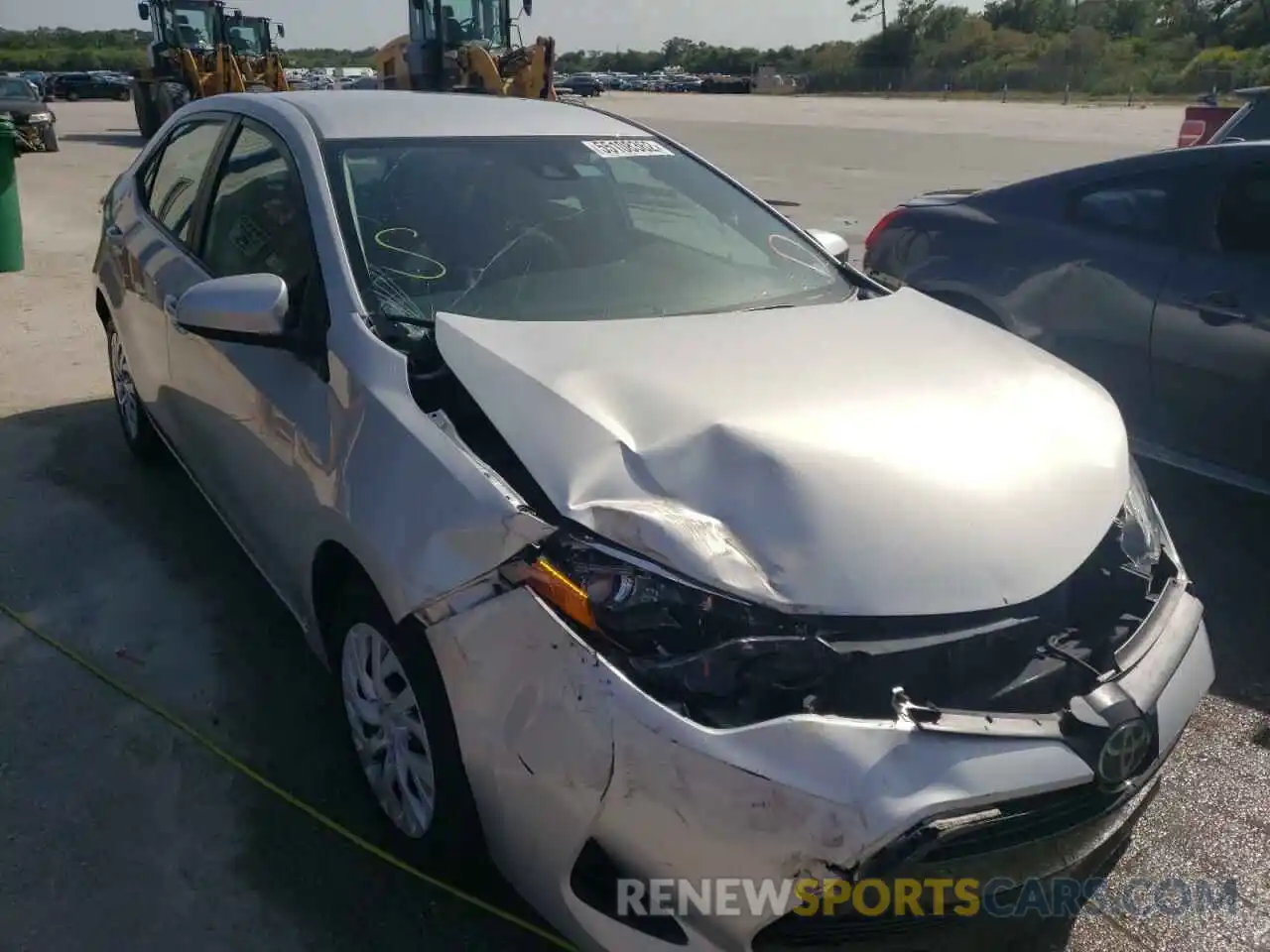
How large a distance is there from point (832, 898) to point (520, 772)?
594mm

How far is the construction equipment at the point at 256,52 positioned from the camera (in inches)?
807

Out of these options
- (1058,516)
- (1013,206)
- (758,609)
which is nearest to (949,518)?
(1058,516)

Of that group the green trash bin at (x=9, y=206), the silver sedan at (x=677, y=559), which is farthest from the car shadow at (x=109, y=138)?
the silver sedan at (x=677, y=559)

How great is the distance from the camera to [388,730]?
254cm

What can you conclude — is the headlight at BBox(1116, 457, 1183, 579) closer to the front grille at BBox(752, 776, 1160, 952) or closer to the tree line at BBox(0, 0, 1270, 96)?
the front grille at BBox(752, 776, 1160, 952)

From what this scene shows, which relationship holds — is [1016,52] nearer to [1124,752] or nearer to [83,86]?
[83,86]

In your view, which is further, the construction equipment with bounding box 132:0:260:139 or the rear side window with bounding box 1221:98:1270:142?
the construction equipment with bounding box 132:0:260:139

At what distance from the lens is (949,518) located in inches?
84.1

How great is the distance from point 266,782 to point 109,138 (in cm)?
2502

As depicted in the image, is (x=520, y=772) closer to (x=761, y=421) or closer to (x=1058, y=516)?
(x=761, y=421)

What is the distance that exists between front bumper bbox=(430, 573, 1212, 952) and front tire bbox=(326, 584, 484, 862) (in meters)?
0.13

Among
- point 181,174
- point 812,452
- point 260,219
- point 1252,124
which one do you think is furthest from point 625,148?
point 1252,124

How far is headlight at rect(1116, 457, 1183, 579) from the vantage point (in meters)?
2.46

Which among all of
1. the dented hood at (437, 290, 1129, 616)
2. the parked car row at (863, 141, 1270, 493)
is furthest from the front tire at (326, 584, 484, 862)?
the parked car row at (863, 141, 1270, 493)
